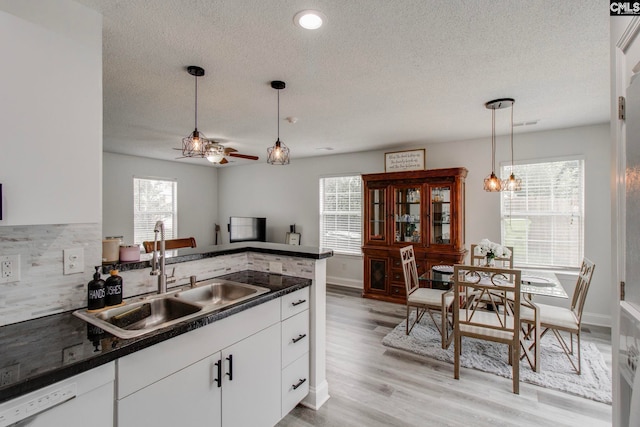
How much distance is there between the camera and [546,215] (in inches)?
165

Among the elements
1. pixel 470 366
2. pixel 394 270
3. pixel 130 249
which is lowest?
pixel 470 366

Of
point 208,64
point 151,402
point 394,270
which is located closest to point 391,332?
point 394,270

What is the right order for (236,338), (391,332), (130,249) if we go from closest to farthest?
(236,338) < (130,249) < (391,332)

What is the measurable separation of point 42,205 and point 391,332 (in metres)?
3.41

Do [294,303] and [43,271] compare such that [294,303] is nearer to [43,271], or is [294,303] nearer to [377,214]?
[43,271]

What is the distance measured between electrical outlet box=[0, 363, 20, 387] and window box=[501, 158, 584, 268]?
5.09 metres

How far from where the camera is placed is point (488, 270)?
254 cm

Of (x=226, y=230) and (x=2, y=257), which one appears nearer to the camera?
(x=2, y=257)

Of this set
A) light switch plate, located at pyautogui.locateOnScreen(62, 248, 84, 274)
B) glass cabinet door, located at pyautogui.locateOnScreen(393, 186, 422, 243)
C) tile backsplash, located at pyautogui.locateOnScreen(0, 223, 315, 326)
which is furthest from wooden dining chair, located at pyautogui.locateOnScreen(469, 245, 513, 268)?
light switch plate, located at pyautogui.locateOnScreen(62, 248, 84, 274)

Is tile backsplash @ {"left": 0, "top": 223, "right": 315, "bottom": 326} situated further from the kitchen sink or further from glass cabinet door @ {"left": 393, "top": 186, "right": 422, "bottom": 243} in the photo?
glass cabinet door @ {"left": 393, "top": 186, "right": 422, "bottom": 243}

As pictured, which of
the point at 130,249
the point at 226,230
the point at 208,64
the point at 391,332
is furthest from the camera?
the point at 226,230

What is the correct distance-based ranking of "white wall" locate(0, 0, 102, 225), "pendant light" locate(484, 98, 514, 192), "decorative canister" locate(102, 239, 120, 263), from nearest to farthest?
1. "white wall" locate(0, 0, 102, 225)
2. "decorative canister" locate(102, 239, 120, 263)
3. "pendant light" locate(484, 98, 514, 192)

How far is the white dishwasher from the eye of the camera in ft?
3.03

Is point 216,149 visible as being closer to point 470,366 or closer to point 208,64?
point 208,64
